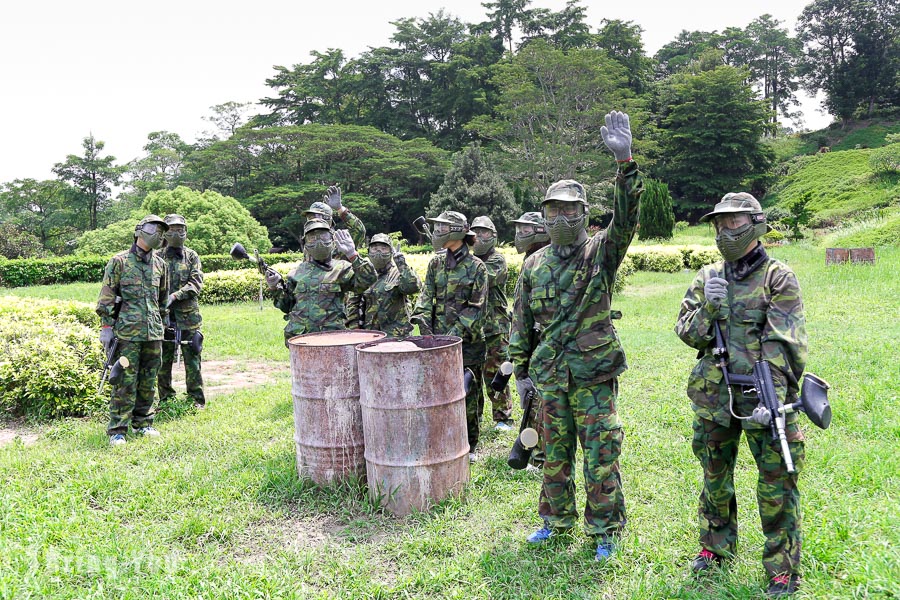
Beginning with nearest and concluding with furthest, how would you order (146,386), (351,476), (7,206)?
1. (351,476)
2. (146,386)
3. (7,206)

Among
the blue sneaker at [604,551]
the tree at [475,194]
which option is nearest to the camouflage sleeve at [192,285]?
the blue sneaker at [604,551]

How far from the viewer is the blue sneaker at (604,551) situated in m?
3.69

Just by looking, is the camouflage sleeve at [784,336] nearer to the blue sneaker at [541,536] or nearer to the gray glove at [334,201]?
the blue sneaker at [541,536]

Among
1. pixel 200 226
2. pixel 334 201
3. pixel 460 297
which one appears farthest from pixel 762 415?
pixel 200 226

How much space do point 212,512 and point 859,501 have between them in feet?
14.6

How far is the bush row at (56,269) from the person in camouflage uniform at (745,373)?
20.4 meters

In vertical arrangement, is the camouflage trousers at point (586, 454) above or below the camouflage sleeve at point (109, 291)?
below

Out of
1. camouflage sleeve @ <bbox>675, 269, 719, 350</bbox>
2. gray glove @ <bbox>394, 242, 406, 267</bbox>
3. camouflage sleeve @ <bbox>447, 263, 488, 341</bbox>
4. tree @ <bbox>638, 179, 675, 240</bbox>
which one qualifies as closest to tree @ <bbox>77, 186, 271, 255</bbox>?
tree @ <bbox>638, 179, 675, 240</bbox>

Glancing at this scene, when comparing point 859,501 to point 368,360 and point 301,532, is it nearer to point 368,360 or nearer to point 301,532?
point 368,360

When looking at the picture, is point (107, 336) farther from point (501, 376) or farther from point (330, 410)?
point (501, 376)

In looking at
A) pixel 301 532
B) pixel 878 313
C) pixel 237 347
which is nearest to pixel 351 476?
pixel 301 532

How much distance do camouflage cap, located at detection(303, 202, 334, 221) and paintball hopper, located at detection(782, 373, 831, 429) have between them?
199 inches

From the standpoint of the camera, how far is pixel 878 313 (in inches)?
424

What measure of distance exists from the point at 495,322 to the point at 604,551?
2932 millimetres
